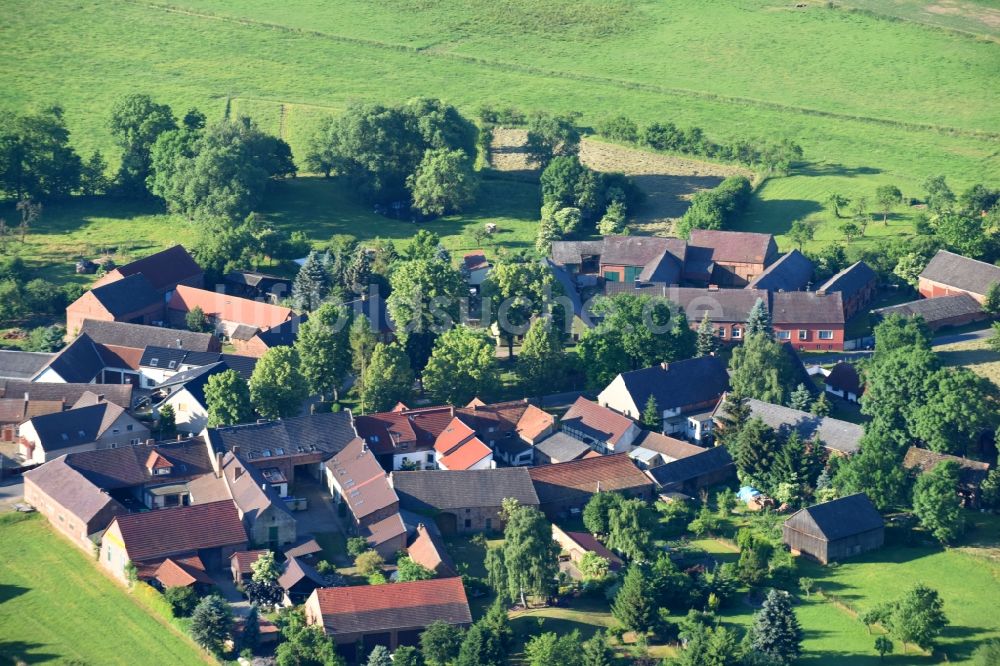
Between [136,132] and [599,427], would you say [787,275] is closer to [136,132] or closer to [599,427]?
[599,427]

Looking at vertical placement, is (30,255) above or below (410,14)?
below

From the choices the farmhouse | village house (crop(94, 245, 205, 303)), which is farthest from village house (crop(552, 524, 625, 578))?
village house (crop(94, 245, 205, 303))

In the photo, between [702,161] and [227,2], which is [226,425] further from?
[227,2]

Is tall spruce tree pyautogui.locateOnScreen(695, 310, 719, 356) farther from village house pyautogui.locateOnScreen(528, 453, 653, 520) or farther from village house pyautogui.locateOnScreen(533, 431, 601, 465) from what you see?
village house pyautogui.locateOnScreen(528, 453, 653, 520)

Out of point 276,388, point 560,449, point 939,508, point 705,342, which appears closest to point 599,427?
point 560,449

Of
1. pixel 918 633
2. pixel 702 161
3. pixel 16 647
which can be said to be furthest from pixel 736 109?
pixel 16 647
